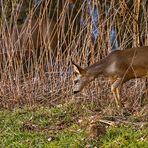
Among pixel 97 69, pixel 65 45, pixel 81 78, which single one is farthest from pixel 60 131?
pixel 65 45

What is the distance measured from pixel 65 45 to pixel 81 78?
3.56 feet

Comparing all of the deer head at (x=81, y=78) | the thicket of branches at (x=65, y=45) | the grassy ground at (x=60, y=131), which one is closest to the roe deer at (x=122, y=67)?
the deer head at (x=81, y=78)

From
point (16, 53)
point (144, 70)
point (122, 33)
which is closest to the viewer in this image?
point (144, 70)

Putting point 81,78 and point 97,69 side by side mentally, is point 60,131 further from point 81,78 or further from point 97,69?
point 81,78

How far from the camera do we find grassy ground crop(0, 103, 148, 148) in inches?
205

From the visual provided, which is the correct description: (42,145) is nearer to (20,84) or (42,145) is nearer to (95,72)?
(95,72)

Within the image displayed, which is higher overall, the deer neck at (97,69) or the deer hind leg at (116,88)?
the deer neck at (97,69)

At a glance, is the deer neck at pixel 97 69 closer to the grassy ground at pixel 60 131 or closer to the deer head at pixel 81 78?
the deer head at pixel 81 78

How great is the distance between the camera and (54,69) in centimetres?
859

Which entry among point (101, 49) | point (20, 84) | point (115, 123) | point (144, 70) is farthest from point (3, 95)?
point (115, 123)

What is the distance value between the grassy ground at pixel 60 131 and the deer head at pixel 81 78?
326 millimetres

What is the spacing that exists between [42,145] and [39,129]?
2.67ft

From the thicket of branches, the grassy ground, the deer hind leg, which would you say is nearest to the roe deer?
the deer hind leg

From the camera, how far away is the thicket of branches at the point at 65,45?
794cm
